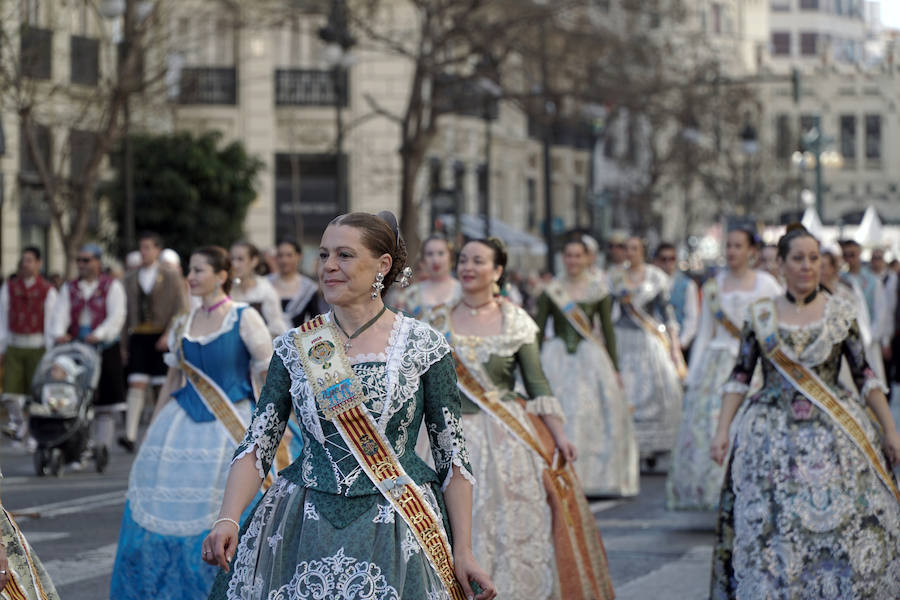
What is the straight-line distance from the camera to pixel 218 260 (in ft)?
28.2

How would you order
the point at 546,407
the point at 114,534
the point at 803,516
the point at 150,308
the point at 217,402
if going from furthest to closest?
1. the point at 150,308
2. the point at 114,534
3. the point at 217,402
4. the point at 546,407
5. the point at 803,516

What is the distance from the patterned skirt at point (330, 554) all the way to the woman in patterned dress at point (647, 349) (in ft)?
35.6

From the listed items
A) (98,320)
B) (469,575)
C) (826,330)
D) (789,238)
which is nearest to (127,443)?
(98,320)

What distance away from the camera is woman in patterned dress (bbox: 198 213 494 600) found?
195 inches

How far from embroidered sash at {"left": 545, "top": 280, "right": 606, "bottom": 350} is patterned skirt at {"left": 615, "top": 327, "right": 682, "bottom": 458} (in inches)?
103

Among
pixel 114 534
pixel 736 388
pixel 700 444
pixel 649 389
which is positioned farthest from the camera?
pixel 649 389

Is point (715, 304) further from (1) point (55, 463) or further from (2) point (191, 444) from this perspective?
(1) point (55, 463)

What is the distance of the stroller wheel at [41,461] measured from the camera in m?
14.6

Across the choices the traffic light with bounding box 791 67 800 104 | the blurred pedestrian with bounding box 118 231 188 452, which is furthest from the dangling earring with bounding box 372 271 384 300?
the traffic light with bounding box 791 67 800 104

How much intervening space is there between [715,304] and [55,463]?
586cm

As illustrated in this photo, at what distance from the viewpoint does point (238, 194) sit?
34.1 metres

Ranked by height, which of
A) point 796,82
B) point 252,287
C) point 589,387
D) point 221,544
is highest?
point 796,82

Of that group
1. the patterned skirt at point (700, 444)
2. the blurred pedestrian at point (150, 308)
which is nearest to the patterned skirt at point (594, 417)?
the patterned skirt at point (700, 444)

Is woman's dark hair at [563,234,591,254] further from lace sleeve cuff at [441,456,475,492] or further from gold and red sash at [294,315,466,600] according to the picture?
gold and red sash at [294,315,466,600]
